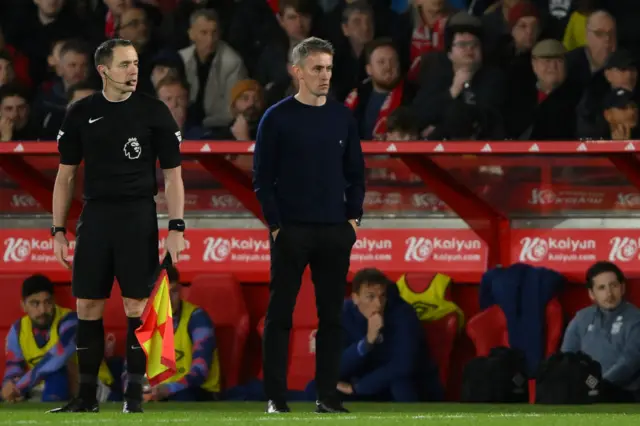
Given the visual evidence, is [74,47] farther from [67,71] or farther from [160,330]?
[160,330]

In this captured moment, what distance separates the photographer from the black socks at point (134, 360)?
26.1ft

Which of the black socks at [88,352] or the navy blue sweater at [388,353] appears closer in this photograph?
the black socks at [88,352]

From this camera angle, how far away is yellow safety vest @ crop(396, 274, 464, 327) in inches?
428

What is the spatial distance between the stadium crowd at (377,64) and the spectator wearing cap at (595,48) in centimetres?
1

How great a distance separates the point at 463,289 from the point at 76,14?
505cm

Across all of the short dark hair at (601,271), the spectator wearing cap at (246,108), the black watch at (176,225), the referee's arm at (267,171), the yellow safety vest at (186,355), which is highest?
the spectator wearing cap at (246,108)

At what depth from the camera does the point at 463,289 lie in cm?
1112

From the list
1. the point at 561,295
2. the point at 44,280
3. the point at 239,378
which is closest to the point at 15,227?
the point at 44,280

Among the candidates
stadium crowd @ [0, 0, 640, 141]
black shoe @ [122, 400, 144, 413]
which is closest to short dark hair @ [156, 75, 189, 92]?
stadium crowd @ [0, 0, 640, 141]

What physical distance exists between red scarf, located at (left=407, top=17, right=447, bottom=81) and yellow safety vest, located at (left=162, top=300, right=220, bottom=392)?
2908 millimetres

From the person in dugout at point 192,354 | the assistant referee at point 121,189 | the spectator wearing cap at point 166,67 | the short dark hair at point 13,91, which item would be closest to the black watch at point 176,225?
the assistant referee at point 121,189

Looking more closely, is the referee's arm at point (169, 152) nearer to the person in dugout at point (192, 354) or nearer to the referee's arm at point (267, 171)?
the referee's arm at point (267, 171)

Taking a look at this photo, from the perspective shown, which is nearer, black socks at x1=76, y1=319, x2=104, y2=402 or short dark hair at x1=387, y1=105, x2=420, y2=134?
black socks at x1=76, y1=319, x2=104, y2=402

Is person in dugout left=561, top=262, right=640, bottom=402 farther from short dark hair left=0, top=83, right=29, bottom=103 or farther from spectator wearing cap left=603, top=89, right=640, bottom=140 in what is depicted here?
short dark hair left=0, top=83, right=29, bottom=103
